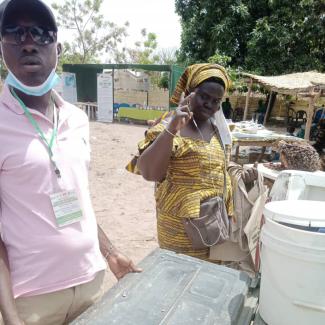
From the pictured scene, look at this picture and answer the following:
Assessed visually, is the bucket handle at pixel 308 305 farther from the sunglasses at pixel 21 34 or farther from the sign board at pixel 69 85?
the sign board at pixel 69 85

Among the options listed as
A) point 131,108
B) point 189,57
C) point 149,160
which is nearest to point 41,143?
point 149,160

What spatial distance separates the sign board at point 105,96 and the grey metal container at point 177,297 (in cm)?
1334

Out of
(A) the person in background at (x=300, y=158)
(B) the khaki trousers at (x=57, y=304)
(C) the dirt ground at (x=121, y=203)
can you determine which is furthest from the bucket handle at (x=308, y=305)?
(C) the dirt ground at (x=121, y=203)

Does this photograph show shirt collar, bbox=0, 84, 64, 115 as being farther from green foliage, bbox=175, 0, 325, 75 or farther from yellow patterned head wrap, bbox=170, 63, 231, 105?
green foliage, bbox=175, 0, 325, 75

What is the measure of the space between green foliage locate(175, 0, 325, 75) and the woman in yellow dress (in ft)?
38.3

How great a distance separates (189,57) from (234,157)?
942 cm

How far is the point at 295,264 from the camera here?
92 centimetres

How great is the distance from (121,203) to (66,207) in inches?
154

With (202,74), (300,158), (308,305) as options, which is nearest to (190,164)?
(202,74)

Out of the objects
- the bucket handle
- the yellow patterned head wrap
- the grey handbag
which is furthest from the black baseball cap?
the bucket handle

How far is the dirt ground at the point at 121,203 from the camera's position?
149 inches

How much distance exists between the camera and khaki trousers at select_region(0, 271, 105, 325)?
3.95ft

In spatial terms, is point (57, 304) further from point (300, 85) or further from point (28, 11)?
point (300, 85)

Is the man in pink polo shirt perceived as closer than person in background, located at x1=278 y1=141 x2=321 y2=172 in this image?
Yes
